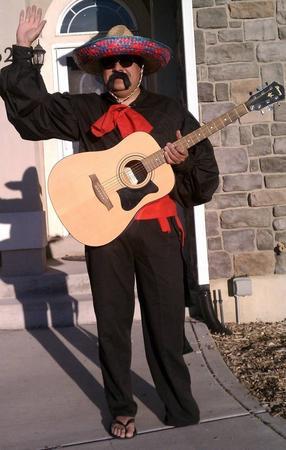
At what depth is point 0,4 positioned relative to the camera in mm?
5930

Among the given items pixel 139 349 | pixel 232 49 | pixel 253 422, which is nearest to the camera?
pixel 253 422

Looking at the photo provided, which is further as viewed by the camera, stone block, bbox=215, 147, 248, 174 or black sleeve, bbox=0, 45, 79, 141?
stone block, bbox=215, 147, 248, 174

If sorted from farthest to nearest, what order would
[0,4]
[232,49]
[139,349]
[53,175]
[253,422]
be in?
[0,4] → [232,49] → [139,349] → [253,422] → [53,175]

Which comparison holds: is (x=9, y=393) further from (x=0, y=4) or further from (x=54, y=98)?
(x=0, y=4)

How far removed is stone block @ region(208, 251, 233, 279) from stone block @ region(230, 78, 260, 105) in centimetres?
126

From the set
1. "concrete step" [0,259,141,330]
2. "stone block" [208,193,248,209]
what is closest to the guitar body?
"stone block" [208,193,248,209]

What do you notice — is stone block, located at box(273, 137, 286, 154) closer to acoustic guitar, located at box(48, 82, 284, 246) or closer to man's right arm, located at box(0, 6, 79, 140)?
acoustic guitar, located at box(48, 82, 284, 246)

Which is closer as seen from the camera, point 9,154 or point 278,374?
point 278,374

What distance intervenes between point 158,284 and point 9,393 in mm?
1463

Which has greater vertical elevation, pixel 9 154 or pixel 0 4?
pixel 0 4

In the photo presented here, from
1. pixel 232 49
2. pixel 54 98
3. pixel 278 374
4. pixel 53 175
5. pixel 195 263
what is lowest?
pixel 278 374

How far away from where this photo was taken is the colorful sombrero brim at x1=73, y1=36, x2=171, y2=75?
318 centimetres

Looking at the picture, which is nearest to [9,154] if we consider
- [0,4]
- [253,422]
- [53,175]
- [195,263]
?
[0,4]

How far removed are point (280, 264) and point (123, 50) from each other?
2.94 meters
